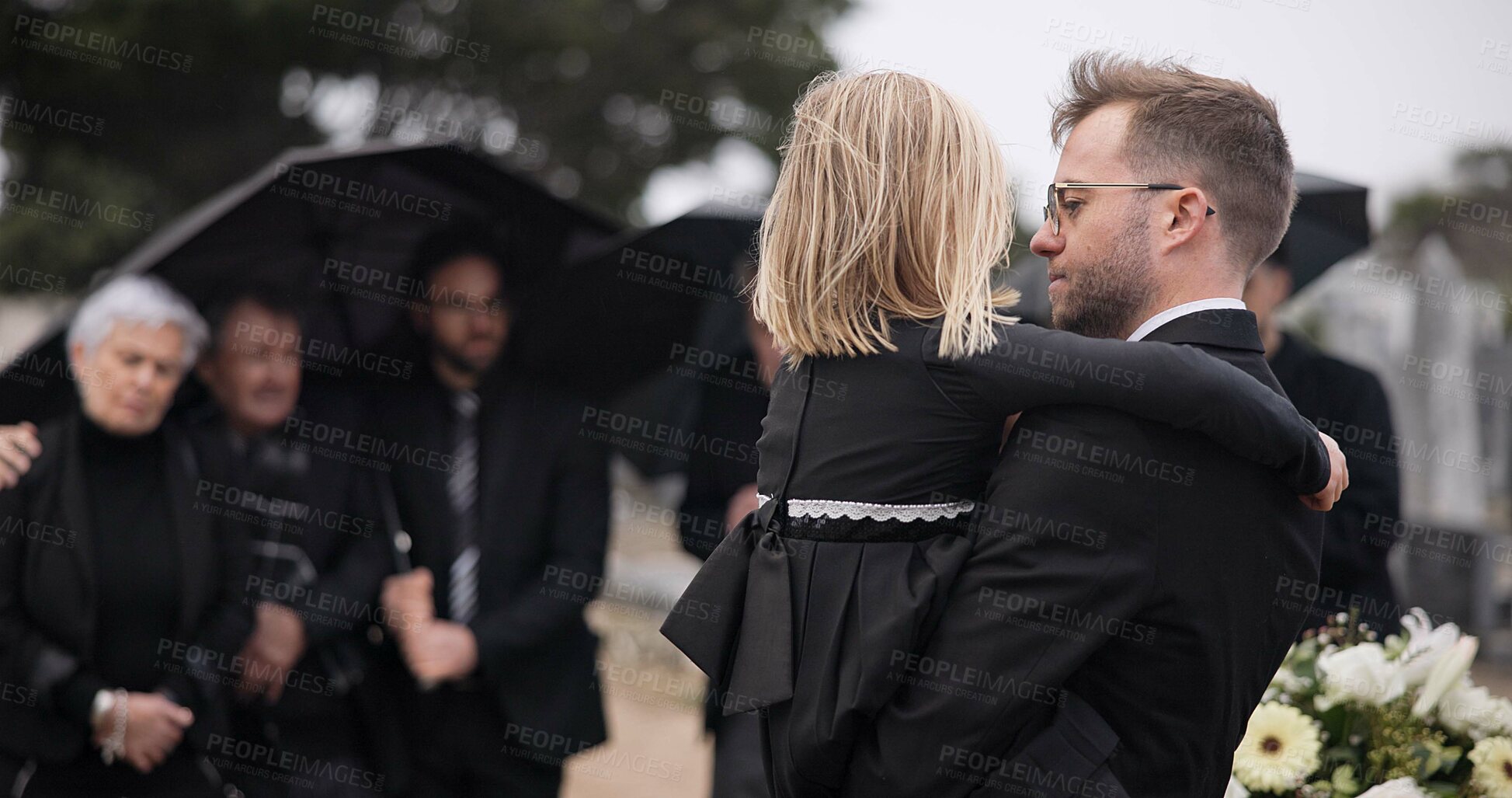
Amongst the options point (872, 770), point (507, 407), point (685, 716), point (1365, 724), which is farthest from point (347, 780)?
point (685, 716)

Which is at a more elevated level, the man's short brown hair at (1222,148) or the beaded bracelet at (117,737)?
the man's short brown hair at (1222,148)

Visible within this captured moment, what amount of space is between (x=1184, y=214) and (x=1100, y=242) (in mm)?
162

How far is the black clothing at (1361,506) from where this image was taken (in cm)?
461

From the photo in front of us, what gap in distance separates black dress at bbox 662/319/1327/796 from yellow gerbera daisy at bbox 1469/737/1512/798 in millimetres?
1007

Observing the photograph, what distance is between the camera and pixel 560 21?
1503 cm

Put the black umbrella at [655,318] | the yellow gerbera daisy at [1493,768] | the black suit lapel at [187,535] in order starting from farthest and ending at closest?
the black umbrella at [655,318], the black suit lapel at [187,535], the yellow gerbera daisy at [1493,768]

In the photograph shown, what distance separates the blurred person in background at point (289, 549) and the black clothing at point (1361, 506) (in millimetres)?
3857

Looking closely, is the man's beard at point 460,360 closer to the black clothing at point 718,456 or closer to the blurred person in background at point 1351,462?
the black clothing at point 718,456

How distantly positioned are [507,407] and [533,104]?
37.5ft

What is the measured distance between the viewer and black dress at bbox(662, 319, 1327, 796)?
6.73ft

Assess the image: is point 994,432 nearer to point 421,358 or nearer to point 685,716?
point 421,358

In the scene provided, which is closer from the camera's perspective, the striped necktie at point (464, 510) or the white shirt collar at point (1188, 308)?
the white shirt collar at point (1188, 308)

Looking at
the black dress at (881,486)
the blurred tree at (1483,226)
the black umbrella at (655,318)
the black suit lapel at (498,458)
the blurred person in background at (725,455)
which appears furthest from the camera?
the blurred tree at (1483,226)

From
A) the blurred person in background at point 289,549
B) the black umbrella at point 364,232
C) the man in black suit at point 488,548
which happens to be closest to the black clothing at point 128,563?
the blurred person in background at point 289,549
